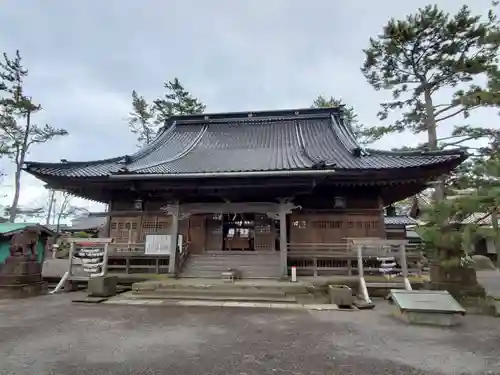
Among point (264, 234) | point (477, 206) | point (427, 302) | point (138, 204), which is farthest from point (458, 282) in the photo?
point (138, 204)

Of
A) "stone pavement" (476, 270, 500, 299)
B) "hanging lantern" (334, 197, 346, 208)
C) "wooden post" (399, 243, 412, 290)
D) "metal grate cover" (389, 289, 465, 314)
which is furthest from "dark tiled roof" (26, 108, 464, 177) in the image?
"stone pavement" (476, 270, 500, 299)

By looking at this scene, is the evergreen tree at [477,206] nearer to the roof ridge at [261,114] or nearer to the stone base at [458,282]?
the stone base at [458,282]

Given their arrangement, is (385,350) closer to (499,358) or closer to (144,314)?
(499,358)

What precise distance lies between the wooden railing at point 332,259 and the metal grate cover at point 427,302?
360cm

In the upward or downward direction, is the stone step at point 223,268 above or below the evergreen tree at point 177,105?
below

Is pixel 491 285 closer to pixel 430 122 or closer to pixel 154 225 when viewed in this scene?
pixel 430 122

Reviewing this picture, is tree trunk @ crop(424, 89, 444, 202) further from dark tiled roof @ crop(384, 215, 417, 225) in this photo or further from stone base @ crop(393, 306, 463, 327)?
stone base @ crop(393, 306, 463, 327)

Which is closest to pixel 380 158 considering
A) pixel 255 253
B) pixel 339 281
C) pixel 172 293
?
pixel 339 281

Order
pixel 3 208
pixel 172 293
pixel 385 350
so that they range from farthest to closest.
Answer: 1. pixel 3 208
2. pixel 172 293
3. pixel 385 350

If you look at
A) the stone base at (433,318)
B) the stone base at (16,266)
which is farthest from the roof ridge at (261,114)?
the stone base at (433,318)

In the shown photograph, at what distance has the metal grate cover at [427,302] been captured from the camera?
6090 mm

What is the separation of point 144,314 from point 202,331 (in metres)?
2.08

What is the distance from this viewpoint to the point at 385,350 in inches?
181

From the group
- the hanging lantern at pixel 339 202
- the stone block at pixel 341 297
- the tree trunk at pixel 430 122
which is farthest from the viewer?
the tree trunk at pixel 430 122
